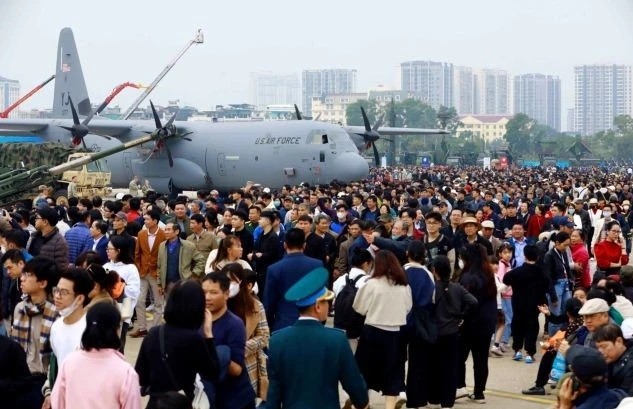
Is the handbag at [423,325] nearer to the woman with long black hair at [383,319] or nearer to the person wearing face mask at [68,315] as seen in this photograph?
the woman with long black hair at [383,319]

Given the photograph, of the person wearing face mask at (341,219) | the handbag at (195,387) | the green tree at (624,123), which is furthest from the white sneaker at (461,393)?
the green tree at (624,123)

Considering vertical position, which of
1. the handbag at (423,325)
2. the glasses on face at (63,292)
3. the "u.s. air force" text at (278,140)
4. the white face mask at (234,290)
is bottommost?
the handbag at (423,325)

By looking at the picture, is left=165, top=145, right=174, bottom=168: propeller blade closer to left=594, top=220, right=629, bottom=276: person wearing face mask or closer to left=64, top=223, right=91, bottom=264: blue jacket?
left=64, top=223, right=91, bottom=264: blue jacket

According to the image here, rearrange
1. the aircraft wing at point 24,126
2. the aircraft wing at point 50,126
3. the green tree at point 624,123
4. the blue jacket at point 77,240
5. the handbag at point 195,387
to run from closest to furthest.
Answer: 1. the handbag at point 195,387
2. the blue jacket at point 77,240
3. the aircraft wing at point 50,126
4. the aircraft wing at point 24,126
5. the green tree at point 624,123

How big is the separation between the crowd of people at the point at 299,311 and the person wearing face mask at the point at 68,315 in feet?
0.03

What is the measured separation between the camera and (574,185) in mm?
37938

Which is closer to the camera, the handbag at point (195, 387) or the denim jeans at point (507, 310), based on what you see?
the handbag at point (195, 387)

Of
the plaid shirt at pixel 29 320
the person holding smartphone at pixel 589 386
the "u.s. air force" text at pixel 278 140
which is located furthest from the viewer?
the "u.s. air force" text at pixel 278 140

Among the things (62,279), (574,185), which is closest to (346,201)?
(62,279)

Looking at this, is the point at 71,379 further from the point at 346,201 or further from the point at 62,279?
the point at 346,201

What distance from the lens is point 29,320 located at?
814cm

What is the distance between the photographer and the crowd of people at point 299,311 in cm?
655

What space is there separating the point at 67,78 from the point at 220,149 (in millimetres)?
14974

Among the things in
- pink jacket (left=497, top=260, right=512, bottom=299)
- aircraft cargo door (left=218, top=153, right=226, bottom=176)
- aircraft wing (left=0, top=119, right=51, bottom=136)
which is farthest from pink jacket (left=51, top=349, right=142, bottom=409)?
aircraft wing (left=0, top=119, right=51, bottom=136)
